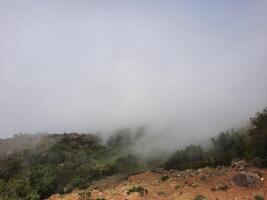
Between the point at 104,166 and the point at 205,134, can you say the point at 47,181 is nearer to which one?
the point at 104,166

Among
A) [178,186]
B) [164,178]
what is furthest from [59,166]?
[178,186]

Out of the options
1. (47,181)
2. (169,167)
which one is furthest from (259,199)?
(47,181)

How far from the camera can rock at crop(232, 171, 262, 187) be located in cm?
2159

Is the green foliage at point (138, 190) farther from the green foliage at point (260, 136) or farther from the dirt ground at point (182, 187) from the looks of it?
the green foliage at point (260, 136)

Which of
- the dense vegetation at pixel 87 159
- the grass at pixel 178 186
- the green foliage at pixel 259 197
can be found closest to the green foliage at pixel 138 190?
the grass at pixel 178 186

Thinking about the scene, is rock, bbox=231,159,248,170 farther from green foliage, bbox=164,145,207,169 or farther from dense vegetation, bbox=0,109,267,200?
green foliage, bbox=164,145,207,169

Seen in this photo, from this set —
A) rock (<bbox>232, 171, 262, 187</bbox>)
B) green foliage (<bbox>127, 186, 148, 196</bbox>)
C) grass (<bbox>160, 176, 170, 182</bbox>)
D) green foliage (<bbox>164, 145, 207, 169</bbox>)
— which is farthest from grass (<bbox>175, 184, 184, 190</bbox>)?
green foliage (<bbox>164, 145, 207, 169</bbox>)

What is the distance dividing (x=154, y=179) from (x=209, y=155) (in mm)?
5644

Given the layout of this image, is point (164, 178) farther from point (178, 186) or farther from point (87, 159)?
point (87, 159)

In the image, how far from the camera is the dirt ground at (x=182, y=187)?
68.9 feet

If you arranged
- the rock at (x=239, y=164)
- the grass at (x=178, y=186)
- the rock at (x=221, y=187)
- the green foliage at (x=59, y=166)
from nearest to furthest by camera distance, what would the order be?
the rock at (x=221, y=187) → the grass at (x=178, y=186) → the rock at (x=239, y=164) → the green foliage at (x=59, y=166)

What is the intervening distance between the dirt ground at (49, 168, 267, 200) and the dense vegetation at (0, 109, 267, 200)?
250cm

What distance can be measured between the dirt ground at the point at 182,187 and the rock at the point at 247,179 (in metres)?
A: 0.19

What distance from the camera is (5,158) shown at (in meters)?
41.3
